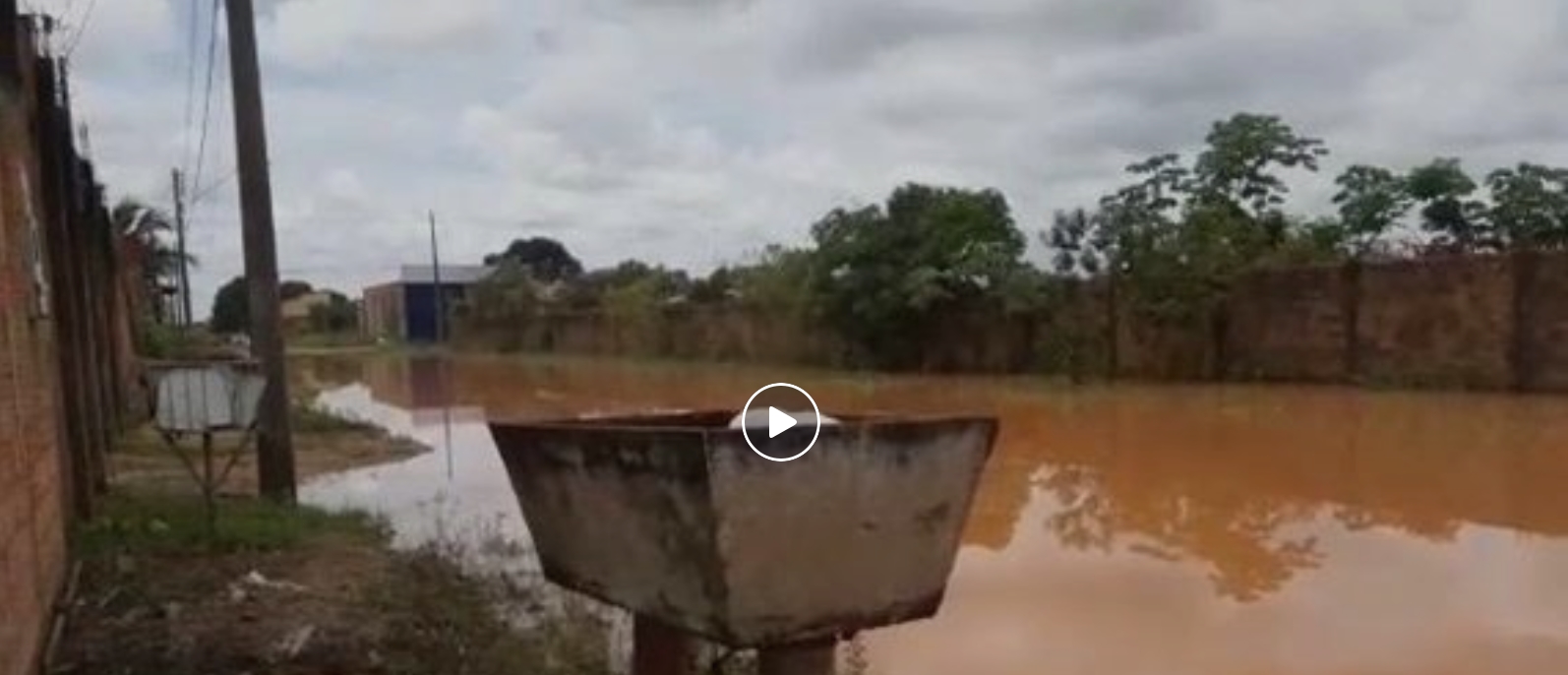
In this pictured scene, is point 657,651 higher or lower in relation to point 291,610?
higher

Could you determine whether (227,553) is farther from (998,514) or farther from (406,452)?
(406,452)

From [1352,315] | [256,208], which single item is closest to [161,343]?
[256,208]

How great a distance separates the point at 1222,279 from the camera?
24500 mm

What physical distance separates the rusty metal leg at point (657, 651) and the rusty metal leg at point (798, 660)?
0.68 metres

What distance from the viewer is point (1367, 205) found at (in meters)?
25.3

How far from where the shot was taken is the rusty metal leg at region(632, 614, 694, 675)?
431 cm

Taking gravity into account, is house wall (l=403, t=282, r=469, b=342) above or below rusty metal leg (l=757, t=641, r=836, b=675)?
above

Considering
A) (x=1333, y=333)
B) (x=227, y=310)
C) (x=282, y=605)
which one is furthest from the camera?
(x=227, y=310)

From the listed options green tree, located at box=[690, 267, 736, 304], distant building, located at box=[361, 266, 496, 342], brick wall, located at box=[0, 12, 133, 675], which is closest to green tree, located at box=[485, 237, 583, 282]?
distant building, located at box=[361, 266, 496, 342]

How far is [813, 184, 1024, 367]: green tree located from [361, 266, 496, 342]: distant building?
137 feet

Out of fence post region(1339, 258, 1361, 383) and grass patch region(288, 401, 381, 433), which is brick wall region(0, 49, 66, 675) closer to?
grass patch region(288, 401, 381, 433)

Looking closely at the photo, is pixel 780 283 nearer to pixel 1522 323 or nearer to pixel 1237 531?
pixel 1522 323

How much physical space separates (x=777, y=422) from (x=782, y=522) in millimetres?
227

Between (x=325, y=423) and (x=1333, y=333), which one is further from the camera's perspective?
(x=1333, y=333)
